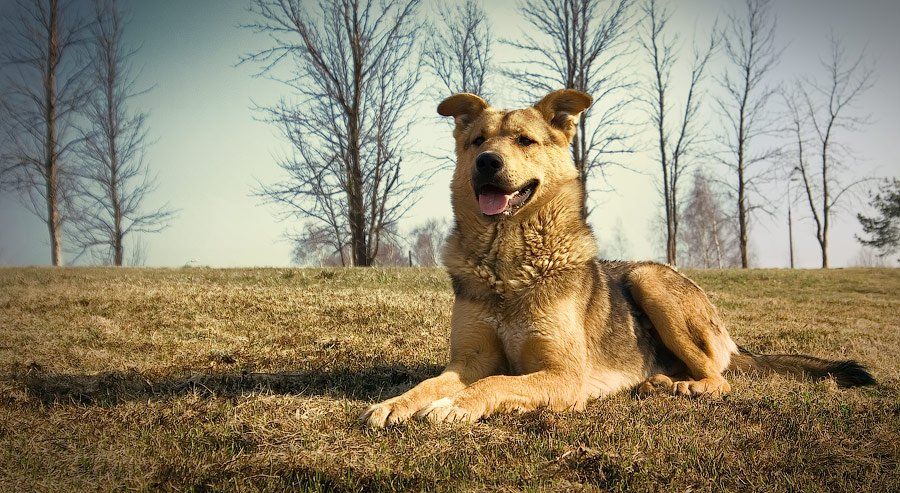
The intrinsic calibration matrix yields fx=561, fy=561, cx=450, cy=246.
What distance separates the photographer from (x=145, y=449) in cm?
343

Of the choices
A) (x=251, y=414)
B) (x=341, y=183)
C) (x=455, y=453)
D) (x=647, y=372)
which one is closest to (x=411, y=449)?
(x=455, y=453)

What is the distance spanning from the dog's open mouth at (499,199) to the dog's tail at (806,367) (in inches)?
117

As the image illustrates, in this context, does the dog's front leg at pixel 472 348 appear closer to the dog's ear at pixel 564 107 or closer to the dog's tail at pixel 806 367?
the dog's ear at pixel 564 107

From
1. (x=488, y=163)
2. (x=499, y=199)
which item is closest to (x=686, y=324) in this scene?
(x=499, y=199)

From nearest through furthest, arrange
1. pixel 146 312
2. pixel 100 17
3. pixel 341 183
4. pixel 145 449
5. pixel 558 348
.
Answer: pixel 145 449 < pixel 558 348 < pixel 146 312 < pixel 341 183 < pixel 100 17

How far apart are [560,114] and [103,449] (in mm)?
4525

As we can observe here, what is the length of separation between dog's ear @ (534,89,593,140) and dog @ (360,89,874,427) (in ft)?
0.04

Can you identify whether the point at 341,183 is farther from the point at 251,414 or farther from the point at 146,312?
the point at 251,414

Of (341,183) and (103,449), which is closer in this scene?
(103,449)

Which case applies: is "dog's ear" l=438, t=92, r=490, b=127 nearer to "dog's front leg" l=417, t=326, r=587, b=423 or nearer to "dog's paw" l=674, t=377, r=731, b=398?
"dog's front leg" l=417, t=326, r=587, b=423

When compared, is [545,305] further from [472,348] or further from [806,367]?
[806,367]

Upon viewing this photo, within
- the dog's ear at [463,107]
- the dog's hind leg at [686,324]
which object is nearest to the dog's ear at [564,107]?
the dog's ear at [463,107]

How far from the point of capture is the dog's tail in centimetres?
547

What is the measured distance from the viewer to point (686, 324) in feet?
17.9
